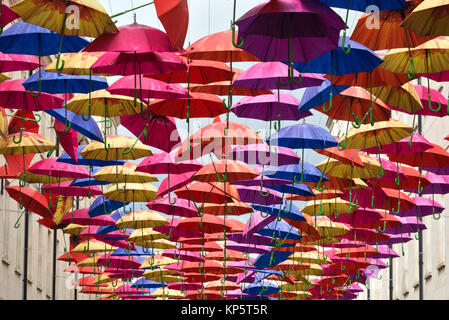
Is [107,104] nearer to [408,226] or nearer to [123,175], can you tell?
[123,175]

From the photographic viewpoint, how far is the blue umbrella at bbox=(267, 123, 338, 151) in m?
15.4

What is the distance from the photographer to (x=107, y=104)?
1459 cm

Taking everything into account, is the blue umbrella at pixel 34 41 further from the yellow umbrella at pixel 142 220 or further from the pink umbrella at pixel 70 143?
the yellow umbrella at pixel 142 220

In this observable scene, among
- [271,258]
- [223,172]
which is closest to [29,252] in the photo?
[271,258]

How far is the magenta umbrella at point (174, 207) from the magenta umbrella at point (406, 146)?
587 cm

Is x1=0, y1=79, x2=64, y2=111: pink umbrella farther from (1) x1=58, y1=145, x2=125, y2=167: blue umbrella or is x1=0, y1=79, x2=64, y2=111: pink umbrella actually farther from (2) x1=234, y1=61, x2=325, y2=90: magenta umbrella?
(2) x1=234, y1=61, x2=325, y2=90: magenta umbrella

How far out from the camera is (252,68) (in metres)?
13.1

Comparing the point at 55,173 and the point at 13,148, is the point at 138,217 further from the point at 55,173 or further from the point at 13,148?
the point at 13,148

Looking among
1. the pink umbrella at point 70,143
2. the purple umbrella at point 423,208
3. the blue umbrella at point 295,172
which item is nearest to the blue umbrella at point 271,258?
the purple umbrella at point 423,208

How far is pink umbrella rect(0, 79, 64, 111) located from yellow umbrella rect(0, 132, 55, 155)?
2157 millimetres

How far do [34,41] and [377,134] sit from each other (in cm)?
604

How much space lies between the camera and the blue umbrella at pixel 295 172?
55.3 ft

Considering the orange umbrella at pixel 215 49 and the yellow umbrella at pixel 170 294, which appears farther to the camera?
the yellow umbrella at pixel 170 294

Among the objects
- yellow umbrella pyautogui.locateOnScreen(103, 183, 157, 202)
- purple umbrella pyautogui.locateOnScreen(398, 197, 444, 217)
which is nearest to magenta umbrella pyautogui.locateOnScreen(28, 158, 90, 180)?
yellow umbrella pyautogui.locateOnScreen(103, 183, 157, 202)
